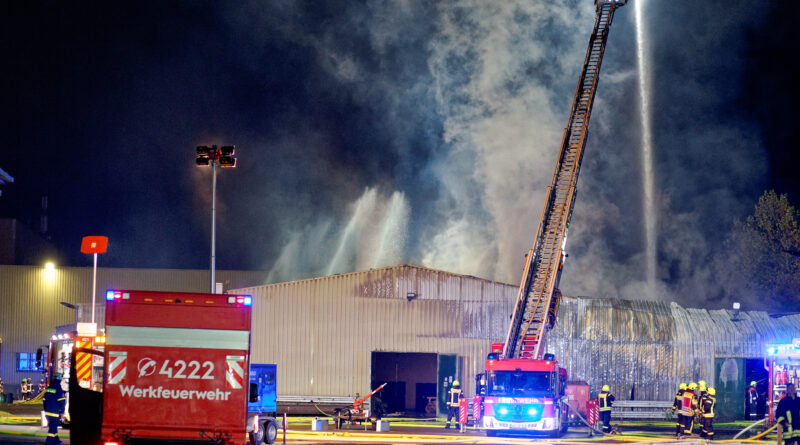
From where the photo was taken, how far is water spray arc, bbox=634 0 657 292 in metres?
60.2

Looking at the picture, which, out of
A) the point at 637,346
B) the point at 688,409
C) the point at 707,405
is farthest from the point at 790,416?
the point at 637,346

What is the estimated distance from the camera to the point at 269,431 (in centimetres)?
2269

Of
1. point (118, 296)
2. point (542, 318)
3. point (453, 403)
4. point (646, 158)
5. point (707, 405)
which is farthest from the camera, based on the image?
point (646, 158)

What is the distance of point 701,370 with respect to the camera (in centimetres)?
3456

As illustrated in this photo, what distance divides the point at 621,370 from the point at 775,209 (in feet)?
99.8

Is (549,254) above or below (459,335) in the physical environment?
above

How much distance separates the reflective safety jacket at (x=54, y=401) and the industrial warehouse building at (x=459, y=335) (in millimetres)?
12862

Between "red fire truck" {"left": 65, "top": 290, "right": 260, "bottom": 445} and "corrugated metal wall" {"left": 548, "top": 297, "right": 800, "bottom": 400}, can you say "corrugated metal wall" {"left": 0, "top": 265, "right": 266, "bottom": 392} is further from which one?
"red fire truck" {"left": 65, "top": 290, "right": 260, "bottom": 445}

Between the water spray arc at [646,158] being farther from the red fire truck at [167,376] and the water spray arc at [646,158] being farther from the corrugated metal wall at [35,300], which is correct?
the red fire truck at [167,376]

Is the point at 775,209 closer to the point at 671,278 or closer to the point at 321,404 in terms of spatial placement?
the point at 671,278

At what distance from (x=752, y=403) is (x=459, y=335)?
11.7 metres

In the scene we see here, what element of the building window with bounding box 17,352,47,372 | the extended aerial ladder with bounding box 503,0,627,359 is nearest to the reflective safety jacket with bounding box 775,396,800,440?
the extended aerial ladder with bounding box 503,0,627,359

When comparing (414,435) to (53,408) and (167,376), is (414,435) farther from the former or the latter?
(167,376)

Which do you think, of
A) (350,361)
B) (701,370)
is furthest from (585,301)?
(350,361)
